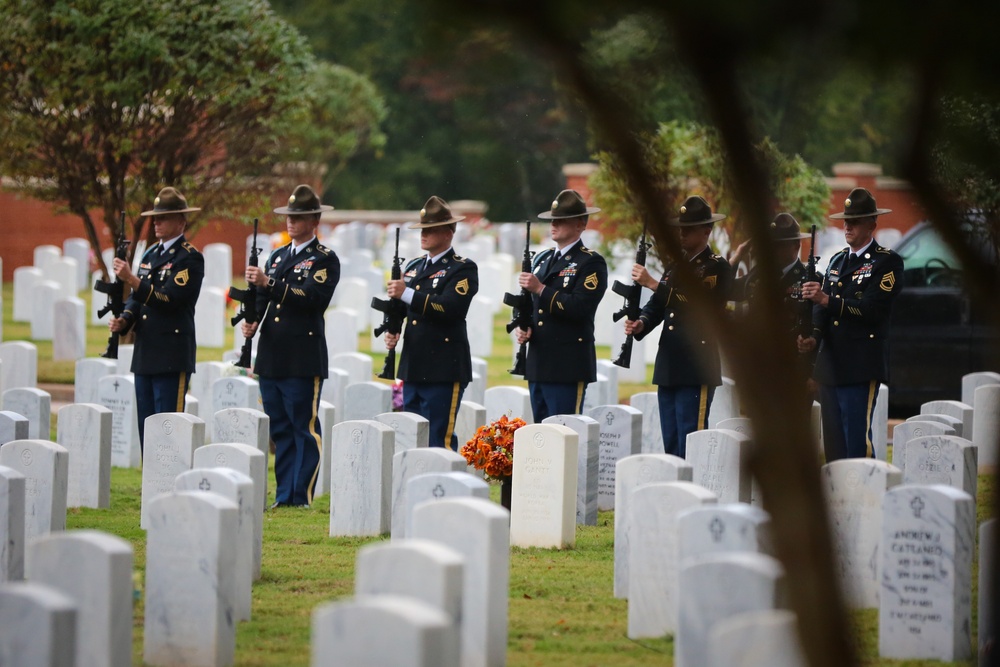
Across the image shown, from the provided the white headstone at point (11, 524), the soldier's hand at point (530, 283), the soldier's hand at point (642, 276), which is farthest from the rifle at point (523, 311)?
the white headstone at point (11, 524)

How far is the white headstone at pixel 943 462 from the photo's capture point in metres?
7.33

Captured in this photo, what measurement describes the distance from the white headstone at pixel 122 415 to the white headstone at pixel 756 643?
280 inches

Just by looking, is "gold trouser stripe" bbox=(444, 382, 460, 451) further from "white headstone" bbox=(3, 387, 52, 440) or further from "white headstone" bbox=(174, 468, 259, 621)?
"white headstone" bbox=(174, 468, 259, 621)

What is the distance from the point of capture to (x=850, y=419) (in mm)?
8828

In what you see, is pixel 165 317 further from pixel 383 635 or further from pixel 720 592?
pixel 383 635

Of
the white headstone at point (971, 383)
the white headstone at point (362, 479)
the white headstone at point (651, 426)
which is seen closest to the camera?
the white headstone at point (362, 479)

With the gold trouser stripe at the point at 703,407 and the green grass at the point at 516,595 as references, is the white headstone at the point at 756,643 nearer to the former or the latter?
the green grass at the point at 516,595

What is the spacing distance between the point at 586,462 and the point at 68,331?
29.1 ft

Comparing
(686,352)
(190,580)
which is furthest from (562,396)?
(190,580)

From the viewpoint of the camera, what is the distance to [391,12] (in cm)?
374

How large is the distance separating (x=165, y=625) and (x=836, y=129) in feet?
9.94

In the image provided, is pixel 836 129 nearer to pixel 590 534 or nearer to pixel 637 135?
pixel 637 135

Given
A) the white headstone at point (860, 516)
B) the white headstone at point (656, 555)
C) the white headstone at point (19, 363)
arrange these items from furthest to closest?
the white headstone at point (19, 363) → the white headstone at point (860, 516) → the white headstone at point (656, 555)

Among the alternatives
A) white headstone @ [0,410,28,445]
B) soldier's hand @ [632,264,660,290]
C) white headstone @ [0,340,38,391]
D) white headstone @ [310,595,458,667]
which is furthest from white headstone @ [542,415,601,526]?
white headstone @ [0,340,38,391]
